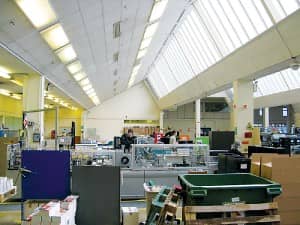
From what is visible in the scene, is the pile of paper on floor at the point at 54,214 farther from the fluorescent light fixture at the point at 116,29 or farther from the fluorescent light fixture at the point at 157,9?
the fluorescent light fixture at the point at 157,9

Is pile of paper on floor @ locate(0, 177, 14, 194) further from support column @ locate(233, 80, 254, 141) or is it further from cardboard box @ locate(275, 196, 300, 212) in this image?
support column @ locate(233, 80, 254, 141)

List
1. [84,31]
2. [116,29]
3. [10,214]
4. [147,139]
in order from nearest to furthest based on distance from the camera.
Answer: [10,214] → [84,31] → [116,29] → [147,139]

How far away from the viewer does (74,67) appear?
9.65m

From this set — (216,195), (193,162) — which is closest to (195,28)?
(193,162)

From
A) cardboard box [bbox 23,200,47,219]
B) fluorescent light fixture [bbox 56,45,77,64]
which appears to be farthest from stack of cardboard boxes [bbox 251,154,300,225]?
fluorescent light fixture [bbox 56,45,77,64]

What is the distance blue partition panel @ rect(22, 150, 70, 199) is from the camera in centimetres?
542

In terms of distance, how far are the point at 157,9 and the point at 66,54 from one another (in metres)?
2.35

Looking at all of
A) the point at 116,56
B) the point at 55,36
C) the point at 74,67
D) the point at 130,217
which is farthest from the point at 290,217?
the point at 116,56

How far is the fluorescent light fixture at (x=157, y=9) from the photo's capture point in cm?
744

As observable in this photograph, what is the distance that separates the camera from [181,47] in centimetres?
1466

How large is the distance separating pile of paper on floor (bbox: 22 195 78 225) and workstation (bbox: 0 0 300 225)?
→ 0.04 feet

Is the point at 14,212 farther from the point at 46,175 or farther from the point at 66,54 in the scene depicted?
the point at 66,54

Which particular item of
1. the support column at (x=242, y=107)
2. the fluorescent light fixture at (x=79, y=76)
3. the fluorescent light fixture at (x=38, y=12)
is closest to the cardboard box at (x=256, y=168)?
the fluorescent light fixture at (x=38, y=12)

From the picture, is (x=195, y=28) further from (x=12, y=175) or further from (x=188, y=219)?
(x=188, y=219)
